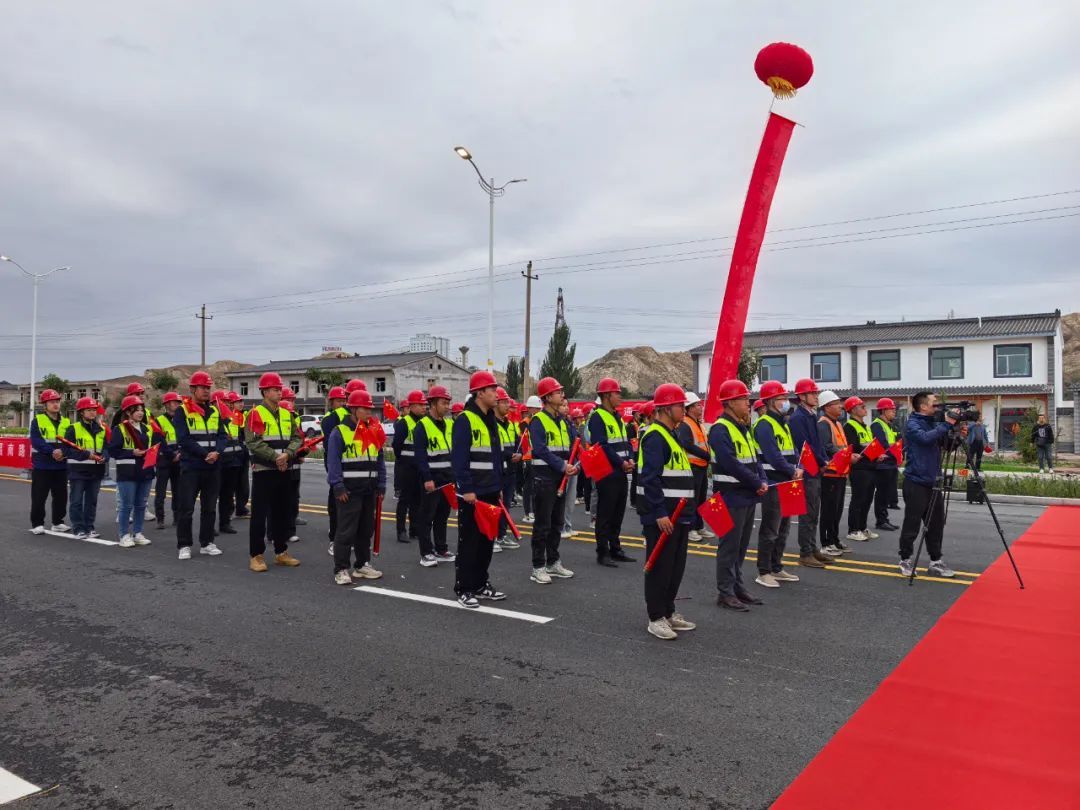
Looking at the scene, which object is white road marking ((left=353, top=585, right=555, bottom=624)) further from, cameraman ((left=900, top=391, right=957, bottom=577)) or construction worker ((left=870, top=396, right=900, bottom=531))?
construction worker ((left=870, top=396, right=900, bottom=531))

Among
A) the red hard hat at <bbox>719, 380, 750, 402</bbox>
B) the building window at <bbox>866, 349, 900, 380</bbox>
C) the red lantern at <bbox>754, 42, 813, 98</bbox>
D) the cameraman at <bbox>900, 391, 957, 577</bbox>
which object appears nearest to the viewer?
the red hard hat at <bbox>719, 380, 750, 402</bbox>

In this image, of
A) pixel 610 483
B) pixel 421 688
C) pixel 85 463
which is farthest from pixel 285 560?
pixel 421 688

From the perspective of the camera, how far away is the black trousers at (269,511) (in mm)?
8094

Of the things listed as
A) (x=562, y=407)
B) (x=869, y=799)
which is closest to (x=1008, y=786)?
(x=869, y=799)

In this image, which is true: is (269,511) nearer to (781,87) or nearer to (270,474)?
(270,474)

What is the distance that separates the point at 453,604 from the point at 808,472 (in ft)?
14.1

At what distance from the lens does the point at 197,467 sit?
9.00 meters

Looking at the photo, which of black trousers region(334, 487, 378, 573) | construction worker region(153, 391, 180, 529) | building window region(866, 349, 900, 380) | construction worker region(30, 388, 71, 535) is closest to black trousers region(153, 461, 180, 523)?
construction worker region(153, 391, 180, 529)

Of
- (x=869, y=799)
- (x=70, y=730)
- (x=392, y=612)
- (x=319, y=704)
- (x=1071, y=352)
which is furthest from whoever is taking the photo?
(x=1071, y=352)

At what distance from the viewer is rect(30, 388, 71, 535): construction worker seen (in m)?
10.2

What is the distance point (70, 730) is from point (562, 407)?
19.2 feet

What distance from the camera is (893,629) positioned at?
5.80 m

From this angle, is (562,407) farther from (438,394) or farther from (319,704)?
(319,704)

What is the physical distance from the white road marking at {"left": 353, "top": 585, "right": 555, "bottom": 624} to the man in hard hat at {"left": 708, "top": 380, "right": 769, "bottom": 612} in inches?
64.9
